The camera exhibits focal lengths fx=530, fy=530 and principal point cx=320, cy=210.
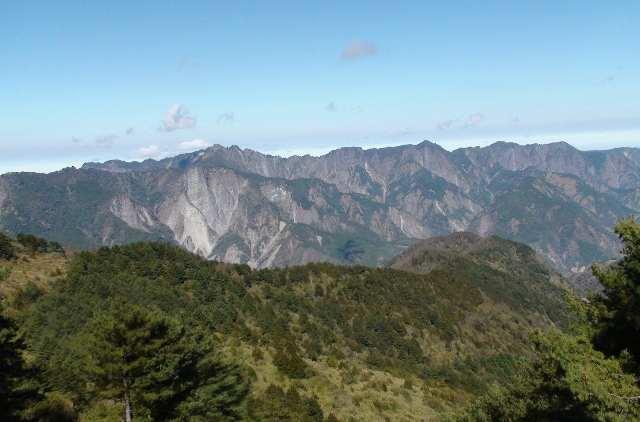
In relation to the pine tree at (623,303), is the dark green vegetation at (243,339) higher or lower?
lower

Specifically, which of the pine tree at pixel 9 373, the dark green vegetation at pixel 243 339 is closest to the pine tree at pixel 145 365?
the dark green vegetation at pixel 243 339

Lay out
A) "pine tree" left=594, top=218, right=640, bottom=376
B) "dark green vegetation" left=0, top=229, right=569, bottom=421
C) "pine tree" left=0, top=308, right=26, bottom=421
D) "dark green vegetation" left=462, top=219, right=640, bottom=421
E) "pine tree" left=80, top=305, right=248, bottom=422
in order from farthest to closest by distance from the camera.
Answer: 1. "dark green vegetation" left=0, top=229, right=569, bottom=421
2. "pine tree" left=80, top=305, right=248, bottom=422
3. "pine tree" left=0, top=308, right=26, bottom=421
4. "pine tree" left=594, top=218, right=640, bottom=376
5. "dark green vegetation" left=462, top=219, right=640, bottom=421

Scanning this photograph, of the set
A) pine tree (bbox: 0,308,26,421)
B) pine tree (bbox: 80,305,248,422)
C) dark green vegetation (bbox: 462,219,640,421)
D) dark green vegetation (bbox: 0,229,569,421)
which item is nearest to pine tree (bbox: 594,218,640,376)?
dark green vegetation (bbox: 462,219,640,421)

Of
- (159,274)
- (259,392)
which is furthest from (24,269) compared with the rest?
(259,392)

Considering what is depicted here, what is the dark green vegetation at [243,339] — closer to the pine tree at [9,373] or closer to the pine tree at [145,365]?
the pine tree at [145,365]

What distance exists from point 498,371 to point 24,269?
116 metres

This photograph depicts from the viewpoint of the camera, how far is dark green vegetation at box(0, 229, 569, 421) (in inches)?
1417

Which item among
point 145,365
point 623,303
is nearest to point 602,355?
point 623,303

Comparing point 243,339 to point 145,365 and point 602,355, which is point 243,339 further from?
point 602,355

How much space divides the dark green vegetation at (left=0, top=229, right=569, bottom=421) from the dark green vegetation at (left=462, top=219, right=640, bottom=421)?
13.7 ft

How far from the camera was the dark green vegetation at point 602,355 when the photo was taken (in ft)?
70.4

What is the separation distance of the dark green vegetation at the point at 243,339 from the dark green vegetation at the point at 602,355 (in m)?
4.18

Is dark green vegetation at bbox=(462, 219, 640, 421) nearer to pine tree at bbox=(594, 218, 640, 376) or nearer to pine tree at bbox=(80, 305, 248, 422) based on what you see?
pine tree at bbox=(594, 218, 640, 376)

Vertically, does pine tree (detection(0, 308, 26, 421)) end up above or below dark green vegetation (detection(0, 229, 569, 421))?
above
